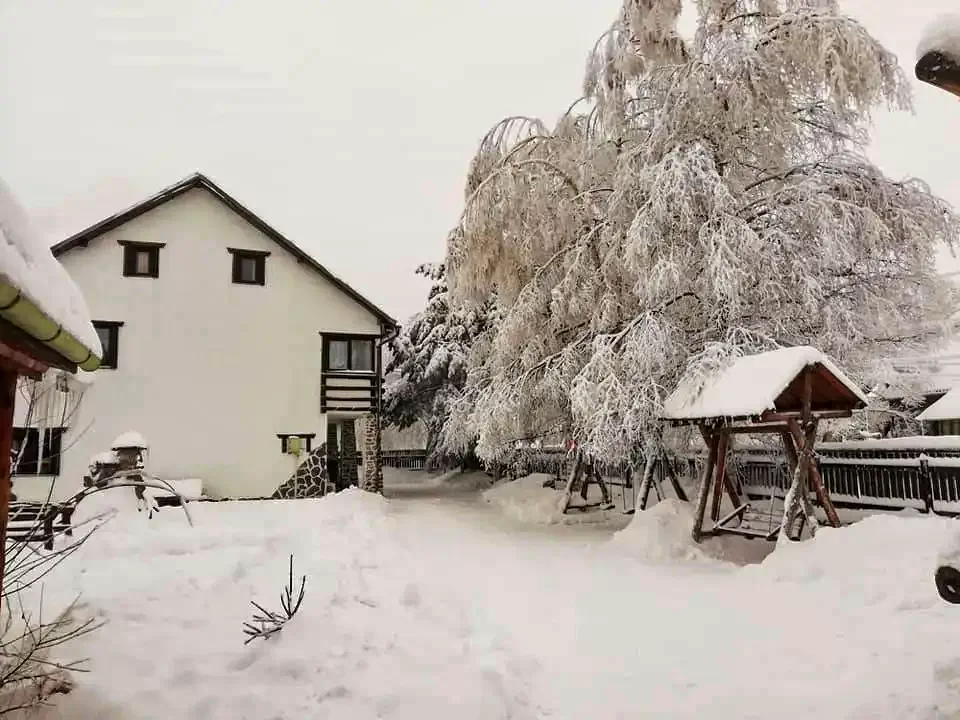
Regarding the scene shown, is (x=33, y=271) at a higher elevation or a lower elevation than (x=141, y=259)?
lower

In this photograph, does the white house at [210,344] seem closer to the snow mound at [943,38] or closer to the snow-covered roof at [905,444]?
the snow-covered roof at [905,444]

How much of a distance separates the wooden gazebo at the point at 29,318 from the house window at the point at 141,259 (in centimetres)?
1229

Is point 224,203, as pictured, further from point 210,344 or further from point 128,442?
point 128,442

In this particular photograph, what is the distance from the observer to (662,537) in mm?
8070

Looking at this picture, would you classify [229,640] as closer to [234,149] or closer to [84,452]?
[84,452]

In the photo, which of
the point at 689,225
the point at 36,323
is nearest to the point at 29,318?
the point at 36,323

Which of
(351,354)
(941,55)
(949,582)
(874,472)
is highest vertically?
(351,354)

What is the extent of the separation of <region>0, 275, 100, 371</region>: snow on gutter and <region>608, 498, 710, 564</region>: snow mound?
22.8ft

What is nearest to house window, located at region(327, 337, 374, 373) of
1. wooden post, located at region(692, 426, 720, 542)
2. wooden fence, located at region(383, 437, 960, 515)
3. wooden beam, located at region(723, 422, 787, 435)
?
wooden fence, located at region(383, 437, 960, 515)

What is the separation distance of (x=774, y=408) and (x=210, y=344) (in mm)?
11857

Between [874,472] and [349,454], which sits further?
[349,454]

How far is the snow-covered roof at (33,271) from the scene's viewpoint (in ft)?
6.18

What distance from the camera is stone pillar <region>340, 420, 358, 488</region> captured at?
19.0 meters

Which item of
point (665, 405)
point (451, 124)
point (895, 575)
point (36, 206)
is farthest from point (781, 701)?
point (451, 124)
